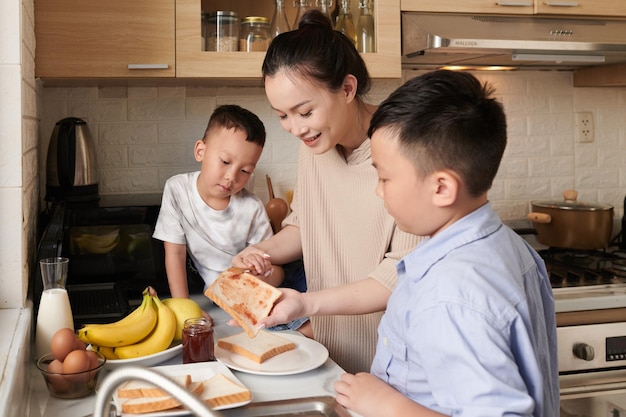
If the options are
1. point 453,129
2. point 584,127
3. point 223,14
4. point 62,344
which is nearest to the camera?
point 453,129

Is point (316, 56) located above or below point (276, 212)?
above

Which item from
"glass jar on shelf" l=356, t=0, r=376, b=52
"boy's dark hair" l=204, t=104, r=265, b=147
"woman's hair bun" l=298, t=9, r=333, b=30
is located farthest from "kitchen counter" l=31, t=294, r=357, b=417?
"glass jar on shelf" l=356, t=0, r=376, b=52

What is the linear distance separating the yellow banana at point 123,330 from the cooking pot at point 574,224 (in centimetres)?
164

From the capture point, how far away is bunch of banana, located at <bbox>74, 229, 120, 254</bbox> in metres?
1.99

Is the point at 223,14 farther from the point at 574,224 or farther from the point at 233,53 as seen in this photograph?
the point at 574,224

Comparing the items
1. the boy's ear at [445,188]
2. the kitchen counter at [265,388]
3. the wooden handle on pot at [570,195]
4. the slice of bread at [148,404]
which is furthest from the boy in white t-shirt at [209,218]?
the wooden handle on pot at [570,195]

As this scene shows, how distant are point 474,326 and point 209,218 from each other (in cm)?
111

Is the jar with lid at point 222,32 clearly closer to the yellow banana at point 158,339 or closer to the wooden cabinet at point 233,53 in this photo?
the wooden cabinet at point 233,53

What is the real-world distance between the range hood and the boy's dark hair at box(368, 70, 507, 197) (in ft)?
3.84

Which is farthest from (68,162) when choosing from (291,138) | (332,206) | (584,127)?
(584,127)

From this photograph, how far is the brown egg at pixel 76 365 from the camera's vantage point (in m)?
1.26

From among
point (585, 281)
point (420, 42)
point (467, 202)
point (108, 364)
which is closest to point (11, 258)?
point (108, 364)

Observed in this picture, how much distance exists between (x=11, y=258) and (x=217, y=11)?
1.04 metres

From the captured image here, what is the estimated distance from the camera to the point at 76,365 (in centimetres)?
127
